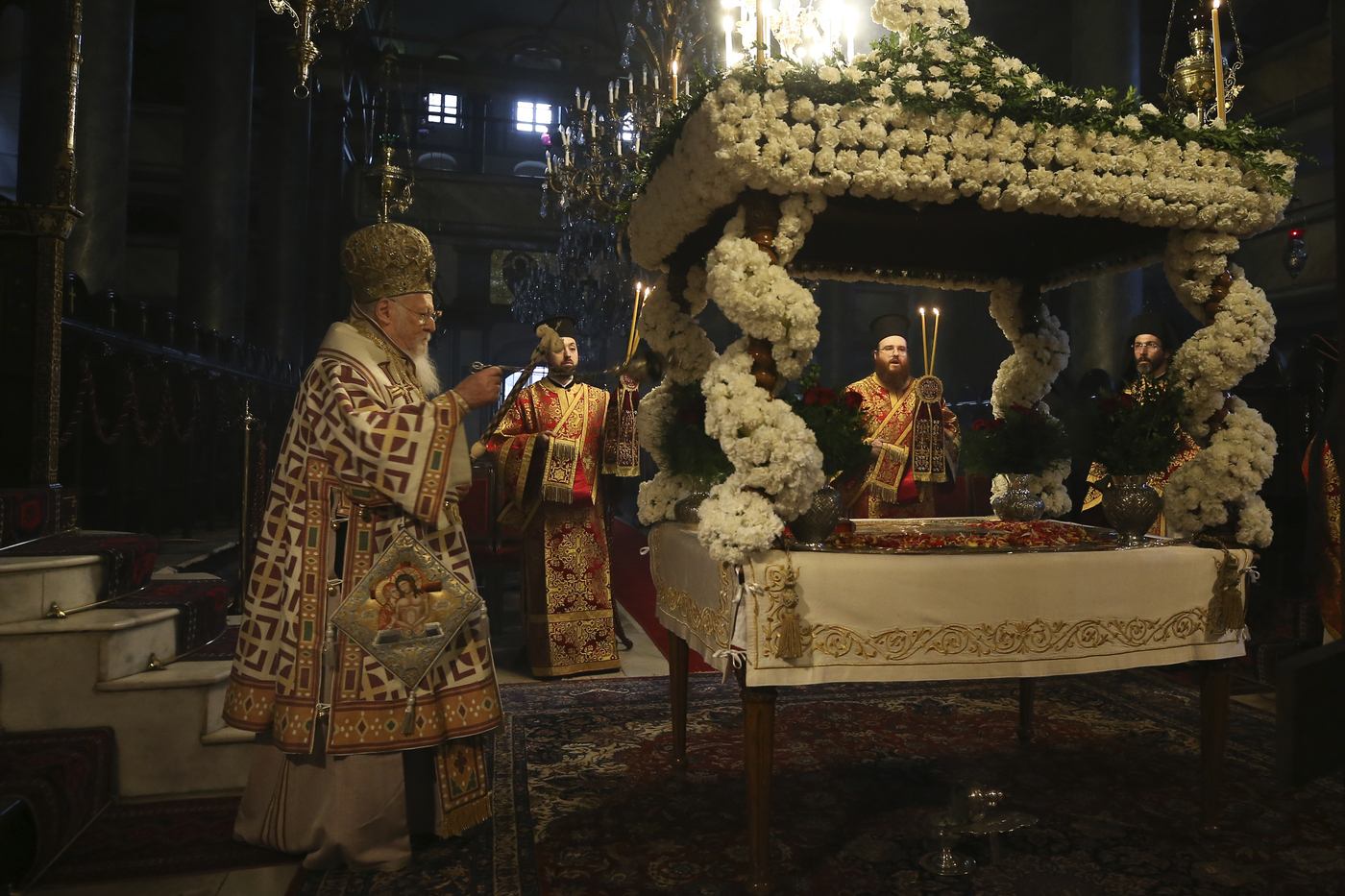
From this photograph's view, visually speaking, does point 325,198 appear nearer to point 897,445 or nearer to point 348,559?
point 897,445

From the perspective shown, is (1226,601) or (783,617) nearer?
(783,617)

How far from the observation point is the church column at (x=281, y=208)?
13.0 m

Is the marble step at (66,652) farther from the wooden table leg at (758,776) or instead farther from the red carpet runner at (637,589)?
the red carpet runner at (637,589)

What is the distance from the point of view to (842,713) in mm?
4383

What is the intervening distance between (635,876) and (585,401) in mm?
3206

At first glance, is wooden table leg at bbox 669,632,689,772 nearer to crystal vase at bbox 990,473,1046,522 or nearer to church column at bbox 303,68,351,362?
crystal vase at bbox 990,473,1046,522

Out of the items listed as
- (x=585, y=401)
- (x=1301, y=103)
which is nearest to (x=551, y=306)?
(x=585, y=401)

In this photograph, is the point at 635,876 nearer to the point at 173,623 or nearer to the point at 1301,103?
the point at 173,623

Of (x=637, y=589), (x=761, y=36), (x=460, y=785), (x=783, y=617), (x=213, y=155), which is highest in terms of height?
(x=213, y=155)

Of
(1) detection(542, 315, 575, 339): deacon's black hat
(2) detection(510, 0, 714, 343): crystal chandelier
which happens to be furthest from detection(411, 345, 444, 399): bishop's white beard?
(1) detection(542, 315, 575, 339): deacon's black hat

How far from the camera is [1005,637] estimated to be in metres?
2.79

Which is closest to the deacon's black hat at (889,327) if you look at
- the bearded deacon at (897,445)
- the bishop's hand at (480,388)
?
the bearded deacon at (897,445)

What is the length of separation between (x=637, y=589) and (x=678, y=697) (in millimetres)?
4648

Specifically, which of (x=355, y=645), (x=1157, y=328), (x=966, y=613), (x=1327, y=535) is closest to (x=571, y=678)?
(x=355, y=645)
